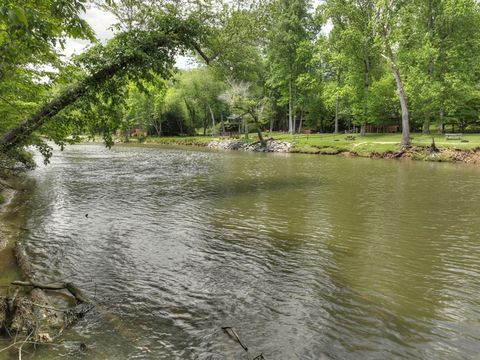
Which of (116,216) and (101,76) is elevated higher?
(101,76)

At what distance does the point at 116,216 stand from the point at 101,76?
5.72 metres

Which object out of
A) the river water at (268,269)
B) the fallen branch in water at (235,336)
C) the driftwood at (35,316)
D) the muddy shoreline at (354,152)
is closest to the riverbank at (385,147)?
the muddy shoreline at (354,152)

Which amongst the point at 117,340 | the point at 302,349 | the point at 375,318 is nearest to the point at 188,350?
the point at 117,340

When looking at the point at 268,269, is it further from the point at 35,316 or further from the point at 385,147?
the point at 385,147

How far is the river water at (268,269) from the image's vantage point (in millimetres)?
6039

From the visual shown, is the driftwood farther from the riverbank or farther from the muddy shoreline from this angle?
the riverbank

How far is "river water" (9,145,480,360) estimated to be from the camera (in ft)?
19.8

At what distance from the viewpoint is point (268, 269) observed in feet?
29.9

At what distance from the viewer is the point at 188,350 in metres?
5.82

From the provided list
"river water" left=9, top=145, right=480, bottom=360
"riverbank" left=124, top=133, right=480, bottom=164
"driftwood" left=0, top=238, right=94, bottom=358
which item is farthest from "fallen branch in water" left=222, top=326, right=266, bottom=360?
"riverbank" left=124, top=133, right=480, bottom=164

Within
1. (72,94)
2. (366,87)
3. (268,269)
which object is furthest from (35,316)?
(366,87)

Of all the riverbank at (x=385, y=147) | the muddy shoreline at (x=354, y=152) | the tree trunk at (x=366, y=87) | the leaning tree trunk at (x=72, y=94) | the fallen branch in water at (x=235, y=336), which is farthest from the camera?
the tree trunk at (x=366, y=87)

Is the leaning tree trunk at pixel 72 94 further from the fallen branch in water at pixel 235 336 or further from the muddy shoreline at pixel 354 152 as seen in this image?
the muddy shoreline at pixel 354 152

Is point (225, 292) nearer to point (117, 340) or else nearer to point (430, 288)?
point (117, 340)
